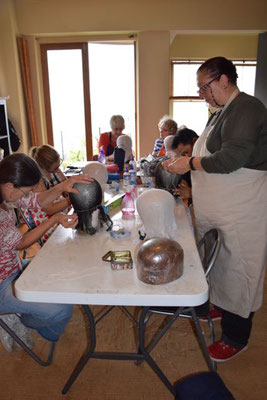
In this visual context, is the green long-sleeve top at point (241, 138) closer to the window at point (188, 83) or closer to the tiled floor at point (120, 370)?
the tiled floor at point (120, 370)

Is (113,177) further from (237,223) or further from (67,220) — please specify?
(237,223)

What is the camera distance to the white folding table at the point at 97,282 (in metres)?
1.22

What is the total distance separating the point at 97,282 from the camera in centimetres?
130

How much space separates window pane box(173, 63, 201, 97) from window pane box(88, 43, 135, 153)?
1.20 m

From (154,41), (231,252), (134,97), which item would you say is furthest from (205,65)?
(134,97)

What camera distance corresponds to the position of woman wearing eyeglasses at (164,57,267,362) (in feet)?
5.30

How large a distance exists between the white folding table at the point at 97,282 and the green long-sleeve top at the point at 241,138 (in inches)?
18.0

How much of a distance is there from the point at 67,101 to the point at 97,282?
543 cm

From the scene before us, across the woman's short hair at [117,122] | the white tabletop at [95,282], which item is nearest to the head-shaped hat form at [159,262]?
the white tabletop at [95,282]

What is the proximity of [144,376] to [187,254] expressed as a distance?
0.87m

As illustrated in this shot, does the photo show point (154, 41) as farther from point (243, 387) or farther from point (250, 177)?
point (243, 387)

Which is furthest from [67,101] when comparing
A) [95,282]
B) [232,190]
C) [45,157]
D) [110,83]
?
[95,282]

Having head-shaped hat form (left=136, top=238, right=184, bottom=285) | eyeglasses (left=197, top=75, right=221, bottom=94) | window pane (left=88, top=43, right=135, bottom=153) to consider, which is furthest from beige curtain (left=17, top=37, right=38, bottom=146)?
head-shaped hat form (left=136, top=238, right=184, bottom=285)

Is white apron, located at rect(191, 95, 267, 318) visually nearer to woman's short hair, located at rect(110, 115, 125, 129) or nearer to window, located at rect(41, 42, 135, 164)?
woman's short hair, located at rect(110, 115, 125, 129)
